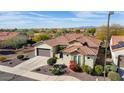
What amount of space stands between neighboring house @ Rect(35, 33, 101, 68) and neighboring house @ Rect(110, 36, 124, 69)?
0.29m

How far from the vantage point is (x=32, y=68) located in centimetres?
452

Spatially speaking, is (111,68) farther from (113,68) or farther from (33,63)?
(33,63)

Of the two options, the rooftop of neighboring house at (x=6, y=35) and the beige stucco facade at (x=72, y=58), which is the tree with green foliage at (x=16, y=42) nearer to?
the rooftop of neighboring house at (x=6, y=35)

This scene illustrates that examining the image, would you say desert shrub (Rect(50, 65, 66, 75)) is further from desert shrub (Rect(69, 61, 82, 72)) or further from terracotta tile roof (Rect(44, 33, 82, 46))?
terracotta tile roof (Rect(44, 33, 82, 46))

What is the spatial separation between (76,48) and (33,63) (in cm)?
95

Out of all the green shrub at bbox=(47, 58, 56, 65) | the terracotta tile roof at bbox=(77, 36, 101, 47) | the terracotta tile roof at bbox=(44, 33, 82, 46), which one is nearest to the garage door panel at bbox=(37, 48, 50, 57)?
the green shrub at bbox=(47, 58, 56, 65)

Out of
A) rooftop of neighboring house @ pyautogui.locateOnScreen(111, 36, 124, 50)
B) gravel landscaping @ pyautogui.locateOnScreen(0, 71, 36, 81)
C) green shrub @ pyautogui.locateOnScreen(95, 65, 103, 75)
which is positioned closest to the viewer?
rooftop of neighboring house @ pyautogui.locateOnScreen(111, 36, 124, 50)

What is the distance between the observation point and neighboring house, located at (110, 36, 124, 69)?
4316 millimetres

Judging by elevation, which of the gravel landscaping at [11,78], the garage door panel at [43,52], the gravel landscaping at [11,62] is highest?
the garage door panel at [43,52]

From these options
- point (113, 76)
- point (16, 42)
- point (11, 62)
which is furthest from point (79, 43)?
point (11, 62)

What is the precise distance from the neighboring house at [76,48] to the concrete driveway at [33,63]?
11 centimetres

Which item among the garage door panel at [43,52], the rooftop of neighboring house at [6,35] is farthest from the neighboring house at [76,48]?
the rooftop of neighboring house at [6,35]

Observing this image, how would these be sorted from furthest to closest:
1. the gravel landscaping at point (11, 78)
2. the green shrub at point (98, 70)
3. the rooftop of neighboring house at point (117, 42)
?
1. the gravel landscaping at point (11, 78)
2. the green shrub at point (98, 70)
3. the rooftop of neighboring house at point (117, 42)

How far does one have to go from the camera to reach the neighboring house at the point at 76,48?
441 cm
